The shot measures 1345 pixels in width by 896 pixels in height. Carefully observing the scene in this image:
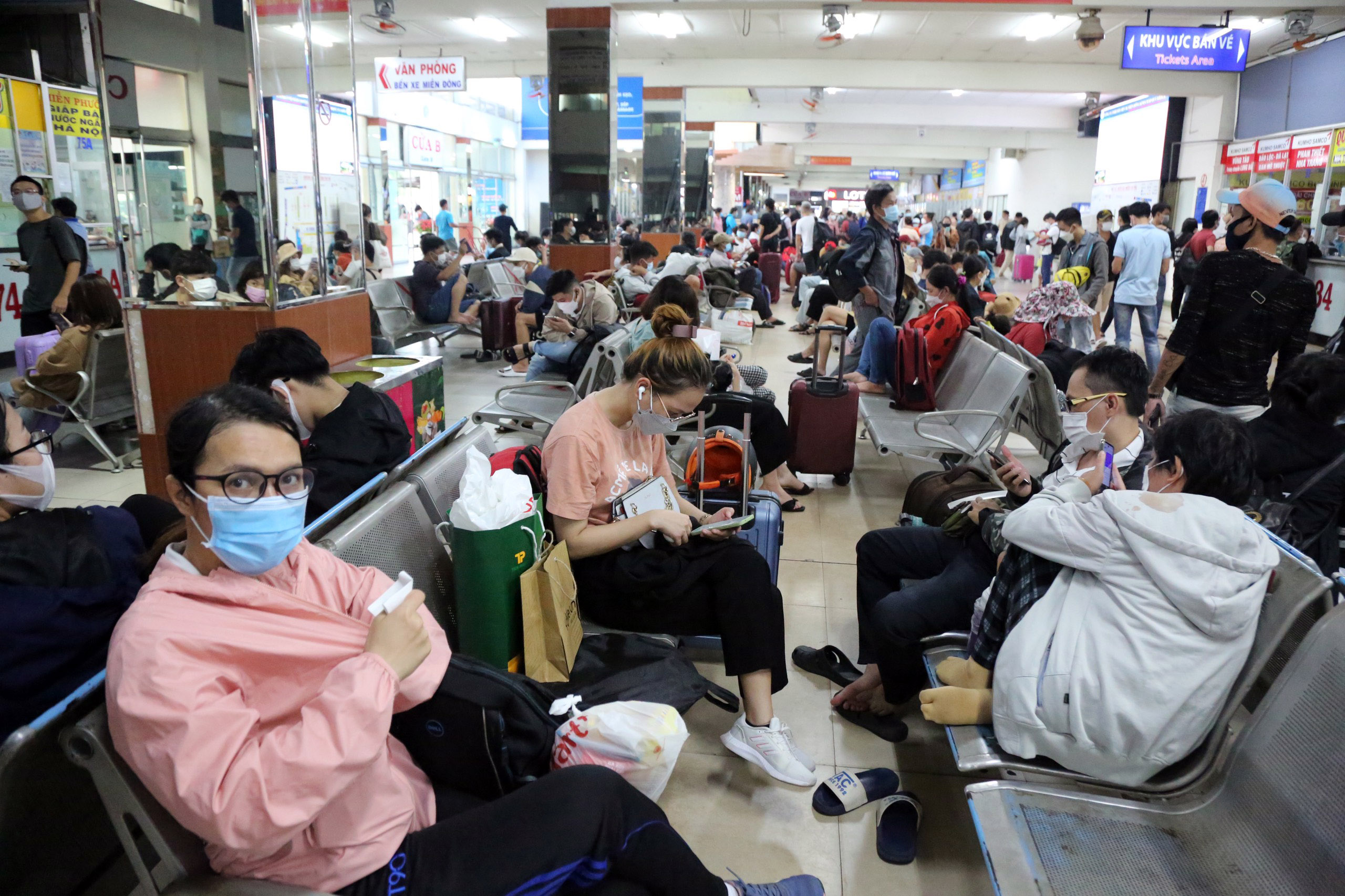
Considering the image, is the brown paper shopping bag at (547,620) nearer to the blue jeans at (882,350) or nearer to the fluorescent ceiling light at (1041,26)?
the blue jeans at (882,350)

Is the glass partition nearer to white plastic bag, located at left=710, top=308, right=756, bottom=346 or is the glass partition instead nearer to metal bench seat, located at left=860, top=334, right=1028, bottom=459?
metal bench seat, located at left=860, top=334, right=1028, bottom=459

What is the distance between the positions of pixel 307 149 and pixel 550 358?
210cm

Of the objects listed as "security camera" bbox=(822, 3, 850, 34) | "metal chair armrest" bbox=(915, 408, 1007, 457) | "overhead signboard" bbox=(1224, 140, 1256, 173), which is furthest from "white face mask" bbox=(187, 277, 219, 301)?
"overhead signboard" bbox=(1224, 140, 1256, 173)

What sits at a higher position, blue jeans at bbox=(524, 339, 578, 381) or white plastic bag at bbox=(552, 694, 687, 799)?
blue jeans at bbox=(524, 339, 578, 381)

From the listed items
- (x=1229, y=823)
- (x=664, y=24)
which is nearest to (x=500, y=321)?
(x=664, y=24)

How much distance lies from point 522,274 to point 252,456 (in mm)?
9544

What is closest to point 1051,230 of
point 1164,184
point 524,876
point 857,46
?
point 1164,184

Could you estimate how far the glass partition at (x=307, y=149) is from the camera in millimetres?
4238

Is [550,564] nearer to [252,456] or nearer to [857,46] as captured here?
[252,456]

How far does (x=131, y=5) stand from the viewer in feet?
13.9

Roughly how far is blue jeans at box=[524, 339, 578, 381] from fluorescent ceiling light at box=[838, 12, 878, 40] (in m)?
7.18

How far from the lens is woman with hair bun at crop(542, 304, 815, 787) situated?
268 centimetres

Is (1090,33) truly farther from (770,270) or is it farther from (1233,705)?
(1233,705)

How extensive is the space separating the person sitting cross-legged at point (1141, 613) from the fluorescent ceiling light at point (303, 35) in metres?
4.14
